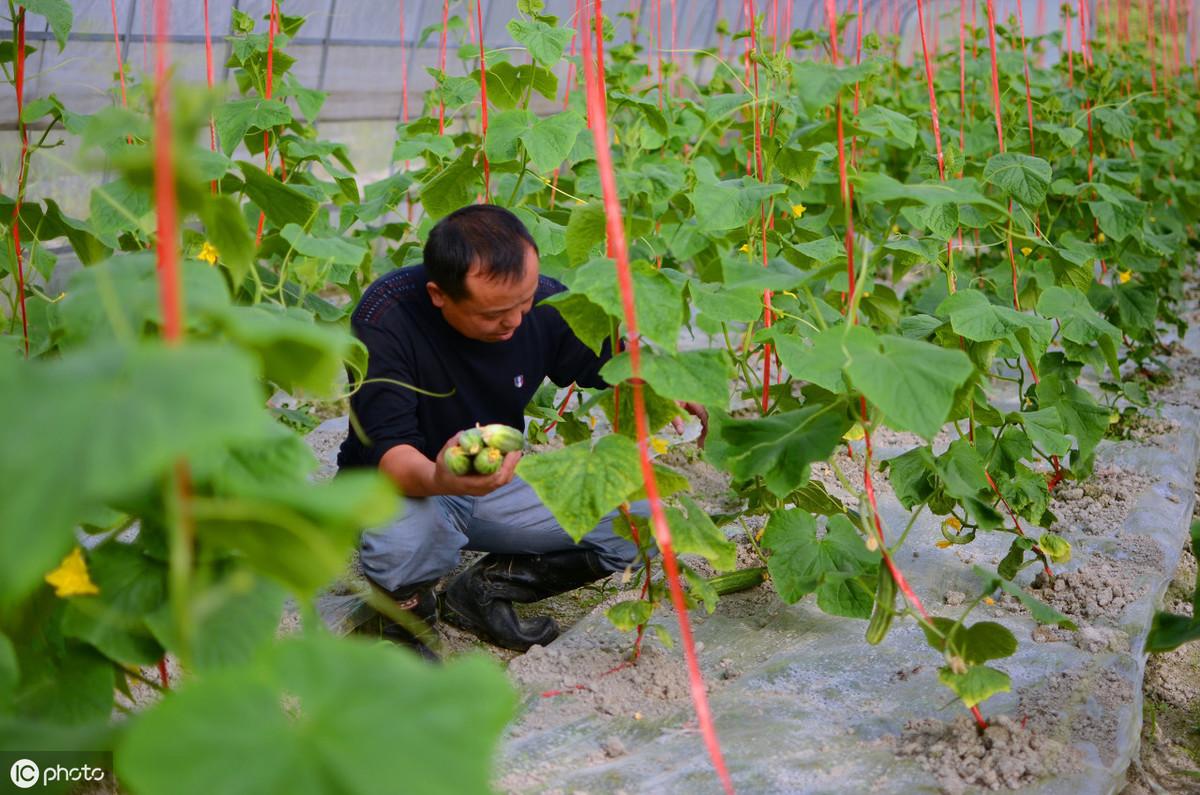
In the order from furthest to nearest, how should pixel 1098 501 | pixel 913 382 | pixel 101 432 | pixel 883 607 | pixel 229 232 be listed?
pixel 1098 501
pixel 883 607
pixel 913 382
pixel 229 232
pixel 101 432

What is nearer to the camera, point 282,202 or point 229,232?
point 229,232

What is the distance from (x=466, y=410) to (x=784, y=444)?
740 mm

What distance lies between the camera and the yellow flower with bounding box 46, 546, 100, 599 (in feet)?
4.01

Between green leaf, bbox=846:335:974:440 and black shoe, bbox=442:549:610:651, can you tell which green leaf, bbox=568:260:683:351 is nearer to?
green leaf, bbox=846:335:974:440

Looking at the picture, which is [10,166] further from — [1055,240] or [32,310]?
[1055,240]

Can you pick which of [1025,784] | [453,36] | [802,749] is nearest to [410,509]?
[802,749]

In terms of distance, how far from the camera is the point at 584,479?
A: 1.72 meters

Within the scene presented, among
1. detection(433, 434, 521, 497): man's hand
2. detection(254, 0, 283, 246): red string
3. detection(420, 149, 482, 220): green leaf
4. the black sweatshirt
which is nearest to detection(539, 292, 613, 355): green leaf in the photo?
detection(433, 434, 521, 497): man's hand

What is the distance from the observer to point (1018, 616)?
7.52 ft

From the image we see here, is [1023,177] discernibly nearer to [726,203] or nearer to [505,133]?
[726,203]

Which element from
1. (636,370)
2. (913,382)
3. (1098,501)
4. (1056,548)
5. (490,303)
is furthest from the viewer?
(1098,501)

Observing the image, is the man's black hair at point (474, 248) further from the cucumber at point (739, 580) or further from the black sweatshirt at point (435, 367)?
the cucumber at point (739, 580)

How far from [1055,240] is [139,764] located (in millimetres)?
3437

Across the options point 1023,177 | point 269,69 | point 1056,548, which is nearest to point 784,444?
point 1056,548
